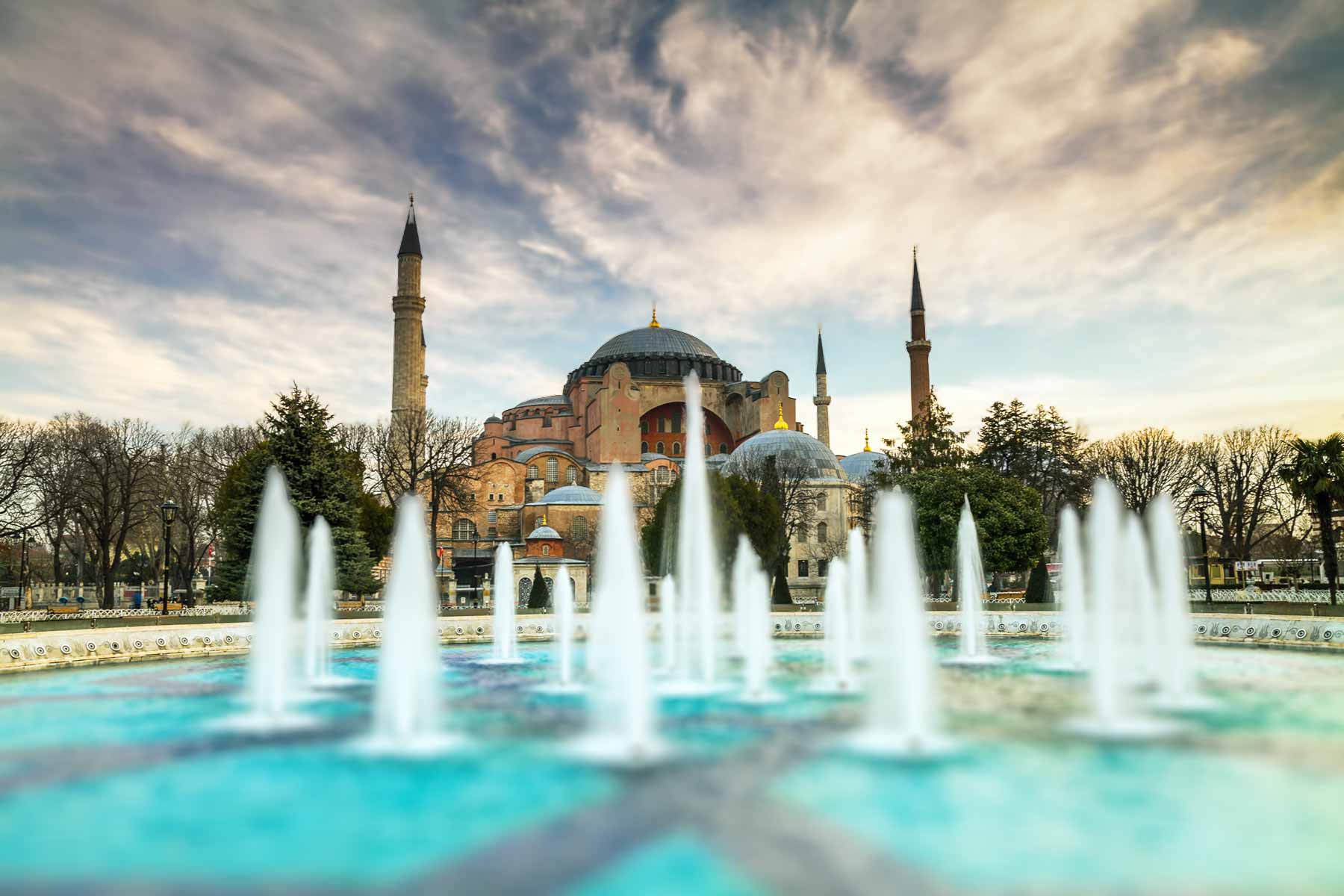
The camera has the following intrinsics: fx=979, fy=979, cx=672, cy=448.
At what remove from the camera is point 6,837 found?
5.55 m

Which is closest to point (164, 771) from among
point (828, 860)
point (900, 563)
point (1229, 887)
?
point (828, 860)

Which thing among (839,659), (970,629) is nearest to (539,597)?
(970,629)

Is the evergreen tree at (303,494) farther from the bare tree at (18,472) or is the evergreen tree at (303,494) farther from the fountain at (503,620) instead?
the fountain at (503,620)

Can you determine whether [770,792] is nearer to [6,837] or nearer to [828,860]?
[828,860]

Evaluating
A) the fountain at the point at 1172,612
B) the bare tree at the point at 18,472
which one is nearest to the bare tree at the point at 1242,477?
the fountain at the point at 1172,612

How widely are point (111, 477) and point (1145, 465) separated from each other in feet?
132

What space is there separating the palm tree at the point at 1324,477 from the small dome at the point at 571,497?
35.1 metres

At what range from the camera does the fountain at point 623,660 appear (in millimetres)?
7809

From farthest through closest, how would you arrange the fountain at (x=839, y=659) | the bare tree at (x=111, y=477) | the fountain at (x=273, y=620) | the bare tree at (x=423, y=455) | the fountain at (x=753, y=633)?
the bare tree at (x=423, y=455)
the bare tree at (x=111, y=477)
the fountain at (x=839, y=659)
the fountain at (x=753, y=633)
the fountain at (x=273, y=620)

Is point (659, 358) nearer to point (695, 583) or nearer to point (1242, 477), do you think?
point (1242, 477)

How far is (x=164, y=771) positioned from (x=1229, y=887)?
6.92 m

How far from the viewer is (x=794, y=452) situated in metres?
51.3

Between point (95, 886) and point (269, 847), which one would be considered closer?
point (95, 886)

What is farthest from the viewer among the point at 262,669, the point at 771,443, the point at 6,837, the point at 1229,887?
the point at 771,443
